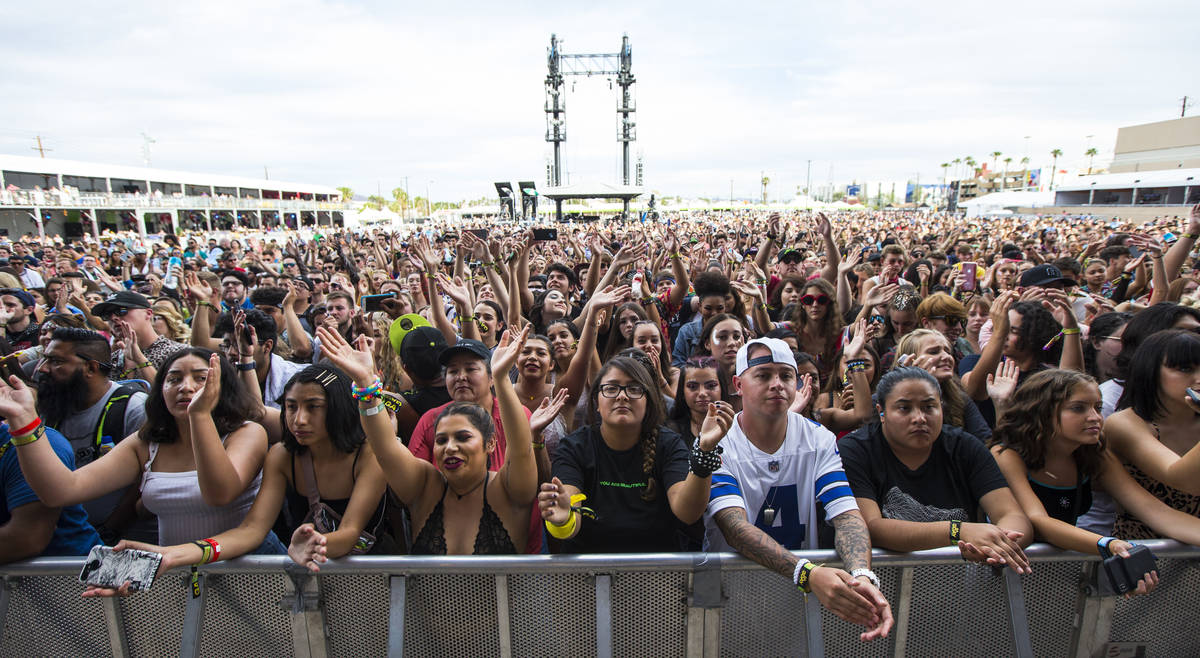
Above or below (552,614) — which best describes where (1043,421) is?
above

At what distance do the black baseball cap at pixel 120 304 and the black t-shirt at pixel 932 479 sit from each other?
4.86 m

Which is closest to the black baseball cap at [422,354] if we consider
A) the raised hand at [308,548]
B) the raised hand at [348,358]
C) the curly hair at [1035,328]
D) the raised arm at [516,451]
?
the raised hand at [348,358]

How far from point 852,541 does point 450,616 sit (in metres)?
1.59

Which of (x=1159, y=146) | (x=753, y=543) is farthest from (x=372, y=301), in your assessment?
(x=1159, y=146)

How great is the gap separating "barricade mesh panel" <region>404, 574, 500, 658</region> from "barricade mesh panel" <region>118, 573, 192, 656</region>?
91 centimetres

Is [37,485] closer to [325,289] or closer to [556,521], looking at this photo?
[556,521]

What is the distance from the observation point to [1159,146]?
57.9 meters

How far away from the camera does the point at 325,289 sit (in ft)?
25.7

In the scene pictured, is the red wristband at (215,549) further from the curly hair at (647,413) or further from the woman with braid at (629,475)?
the curly hair at (647,413)

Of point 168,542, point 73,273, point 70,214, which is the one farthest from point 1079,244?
point 70,214

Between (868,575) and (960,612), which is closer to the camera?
(868,575)

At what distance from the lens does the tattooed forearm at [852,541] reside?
2.09 m

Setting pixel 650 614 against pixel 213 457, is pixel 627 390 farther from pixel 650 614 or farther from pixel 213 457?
pixel 213 457

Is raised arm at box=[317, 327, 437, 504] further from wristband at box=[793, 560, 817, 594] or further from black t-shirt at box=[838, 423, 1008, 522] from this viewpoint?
black t-shirt at box=[838, 423, 1008, 522]
